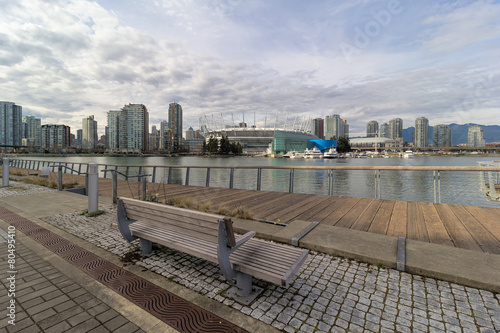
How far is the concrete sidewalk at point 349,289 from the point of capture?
217cm

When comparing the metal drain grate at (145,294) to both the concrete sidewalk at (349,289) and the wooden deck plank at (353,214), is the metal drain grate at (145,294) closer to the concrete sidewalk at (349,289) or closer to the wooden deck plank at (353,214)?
the concrete sidewalk at (349,289)

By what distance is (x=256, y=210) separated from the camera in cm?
619

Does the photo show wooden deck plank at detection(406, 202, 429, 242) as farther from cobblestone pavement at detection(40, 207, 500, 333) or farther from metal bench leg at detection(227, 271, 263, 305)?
metal bench leg at detection(227, 271, 263, 305)

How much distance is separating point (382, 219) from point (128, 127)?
182 m

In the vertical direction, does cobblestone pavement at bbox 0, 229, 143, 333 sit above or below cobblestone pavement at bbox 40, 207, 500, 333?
below

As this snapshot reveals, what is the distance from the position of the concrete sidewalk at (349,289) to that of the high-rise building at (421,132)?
184 m

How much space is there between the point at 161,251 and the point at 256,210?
2.77 m

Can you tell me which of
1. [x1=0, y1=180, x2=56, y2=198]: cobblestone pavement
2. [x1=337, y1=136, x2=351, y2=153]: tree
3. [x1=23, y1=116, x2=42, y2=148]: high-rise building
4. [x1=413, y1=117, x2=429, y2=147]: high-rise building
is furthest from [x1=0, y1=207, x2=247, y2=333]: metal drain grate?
[x1=23, y1=116, x2=42, y2=148]: high-rise building

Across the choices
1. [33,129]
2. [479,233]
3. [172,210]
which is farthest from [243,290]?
[33,129]

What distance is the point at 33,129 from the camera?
15100 centimetres

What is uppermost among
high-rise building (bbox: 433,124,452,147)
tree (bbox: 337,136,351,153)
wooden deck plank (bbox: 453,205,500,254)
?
high-rise building (bbox: 433,124,452,147)

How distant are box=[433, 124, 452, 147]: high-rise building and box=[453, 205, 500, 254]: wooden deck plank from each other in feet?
544

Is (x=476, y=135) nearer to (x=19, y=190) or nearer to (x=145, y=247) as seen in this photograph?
(x=145, y=247)

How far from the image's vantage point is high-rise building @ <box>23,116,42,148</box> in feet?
476
